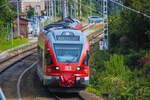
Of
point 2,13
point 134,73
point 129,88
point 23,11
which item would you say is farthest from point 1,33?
point 23,11

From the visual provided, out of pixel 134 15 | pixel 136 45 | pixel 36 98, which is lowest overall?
pixel 36 98

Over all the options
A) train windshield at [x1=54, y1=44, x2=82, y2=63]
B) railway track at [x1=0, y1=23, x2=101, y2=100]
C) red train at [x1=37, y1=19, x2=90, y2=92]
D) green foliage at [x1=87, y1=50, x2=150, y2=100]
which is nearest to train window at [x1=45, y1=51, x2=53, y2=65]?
red train at [x1=37, y1=19, x2=90, y2=92]

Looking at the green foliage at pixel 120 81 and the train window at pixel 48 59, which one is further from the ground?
the train window at pixel 48 59

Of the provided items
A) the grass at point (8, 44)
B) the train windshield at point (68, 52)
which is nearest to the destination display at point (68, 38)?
the train windshield at point (68, 52)

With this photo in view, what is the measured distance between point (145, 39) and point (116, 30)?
7.58 metres

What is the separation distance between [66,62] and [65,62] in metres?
0.05

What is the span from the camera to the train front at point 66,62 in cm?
1577

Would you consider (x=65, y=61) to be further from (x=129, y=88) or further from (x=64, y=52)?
Result: (x=129, y=88)

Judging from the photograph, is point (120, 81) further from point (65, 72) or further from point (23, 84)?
point (23, 84)

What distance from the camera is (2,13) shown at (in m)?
39.2

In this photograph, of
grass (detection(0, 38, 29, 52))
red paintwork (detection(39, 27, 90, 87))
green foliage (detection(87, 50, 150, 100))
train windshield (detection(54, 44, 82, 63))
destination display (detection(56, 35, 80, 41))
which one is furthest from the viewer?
grass (detection(0, 38, 29, 52))

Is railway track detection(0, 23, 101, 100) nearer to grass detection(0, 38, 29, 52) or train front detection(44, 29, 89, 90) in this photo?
train front detection(44, 29, 89, 90)

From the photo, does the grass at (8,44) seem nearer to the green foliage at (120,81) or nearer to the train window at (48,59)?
the green foliage at (120,81)

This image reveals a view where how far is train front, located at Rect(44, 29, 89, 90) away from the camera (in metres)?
15.8
